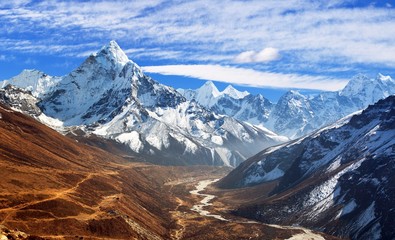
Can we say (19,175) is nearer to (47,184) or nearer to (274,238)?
(47,184)

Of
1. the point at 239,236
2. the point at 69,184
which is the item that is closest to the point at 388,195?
the point at 239,236

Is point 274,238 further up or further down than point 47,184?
further down

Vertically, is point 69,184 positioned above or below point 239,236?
above

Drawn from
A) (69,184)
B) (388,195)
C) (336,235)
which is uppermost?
(69,184)

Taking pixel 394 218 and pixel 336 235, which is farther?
pixel 336 235

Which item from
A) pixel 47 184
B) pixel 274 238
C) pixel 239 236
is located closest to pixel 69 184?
pixel 47 184

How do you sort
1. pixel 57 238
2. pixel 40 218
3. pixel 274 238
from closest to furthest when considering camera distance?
pixel 57 238
pixel 40 218
pixel 274 238

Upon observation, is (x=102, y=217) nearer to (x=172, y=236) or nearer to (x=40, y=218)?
(x=40, y=218)

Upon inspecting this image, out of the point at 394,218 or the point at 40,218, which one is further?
the point at 394,218

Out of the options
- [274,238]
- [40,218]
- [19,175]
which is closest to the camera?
[40,218]
